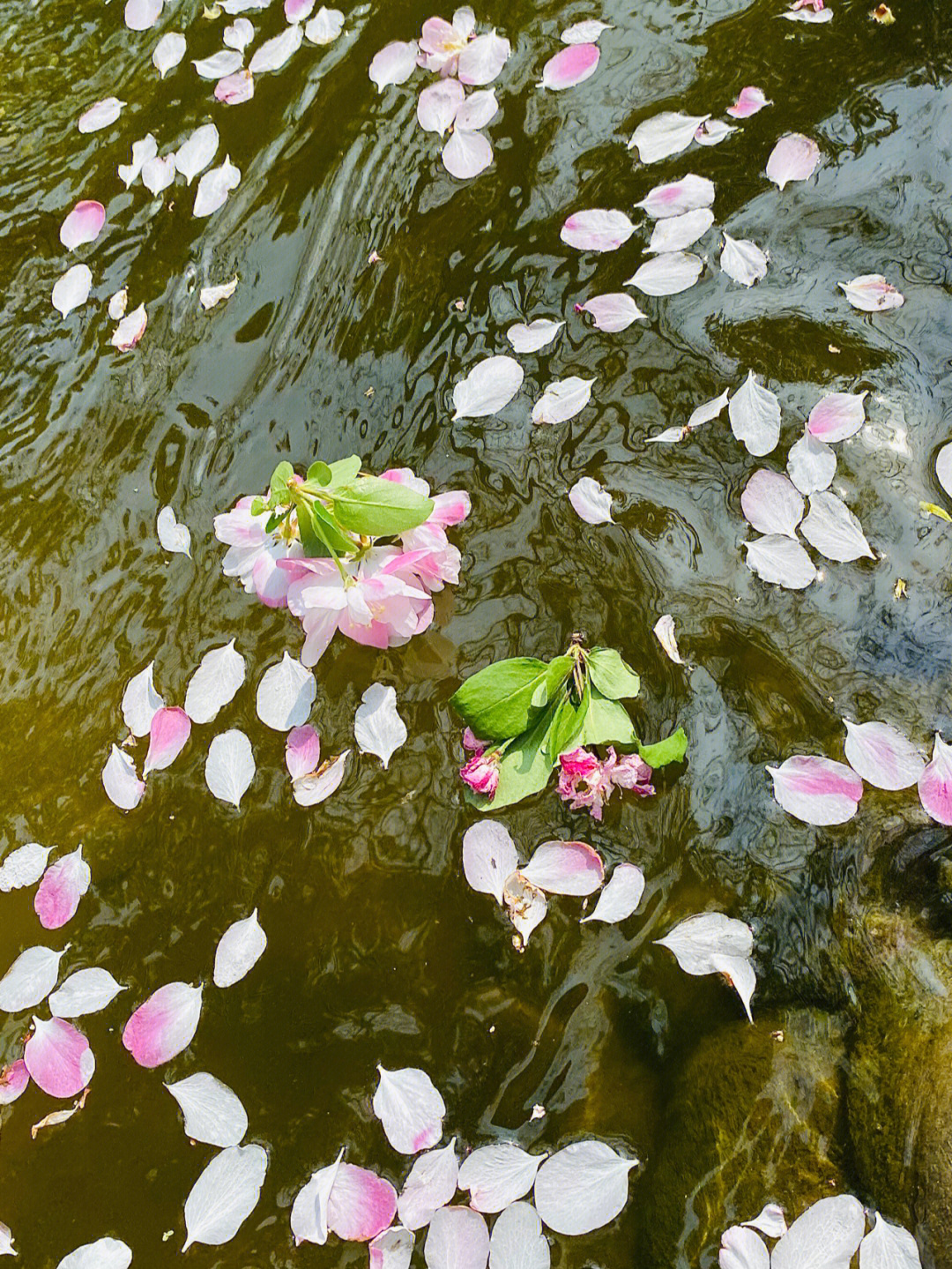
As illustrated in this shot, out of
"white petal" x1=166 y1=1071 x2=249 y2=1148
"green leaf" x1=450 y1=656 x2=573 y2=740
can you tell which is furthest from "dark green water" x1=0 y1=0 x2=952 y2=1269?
"green leaf" x1=450 y1=656 x2=573 y2=740

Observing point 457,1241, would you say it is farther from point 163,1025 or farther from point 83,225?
point 83,225

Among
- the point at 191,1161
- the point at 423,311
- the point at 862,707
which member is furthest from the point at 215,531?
the point at 862,707

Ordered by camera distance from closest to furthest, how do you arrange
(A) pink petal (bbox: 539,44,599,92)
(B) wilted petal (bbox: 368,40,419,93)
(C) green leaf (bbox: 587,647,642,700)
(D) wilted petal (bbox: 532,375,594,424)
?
(C) green leaf (bbox: 587,647,642,700) → (D) wilted petal (bbox: 532,375,594,424) → (A) pink petal (bbox: 539,44,599,92) → (B) wilted petal (bbox: 368,40,419,93)

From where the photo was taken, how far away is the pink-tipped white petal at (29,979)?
1.66 m

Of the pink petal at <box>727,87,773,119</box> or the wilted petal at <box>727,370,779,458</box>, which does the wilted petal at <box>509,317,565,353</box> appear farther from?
the pink petal at <box>727,87,773,119</box>

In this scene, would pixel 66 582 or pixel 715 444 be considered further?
pixel 66 582

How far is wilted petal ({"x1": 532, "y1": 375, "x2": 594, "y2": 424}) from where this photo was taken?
1.90 metres

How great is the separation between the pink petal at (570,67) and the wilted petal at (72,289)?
1132mm

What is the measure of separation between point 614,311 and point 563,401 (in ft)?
0.75

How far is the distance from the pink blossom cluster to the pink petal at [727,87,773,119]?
3.46ft

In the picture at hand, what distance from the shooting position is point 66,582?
2.00 metres

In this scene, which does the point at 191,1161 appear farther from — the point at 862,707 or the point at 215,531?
the point at 862,707

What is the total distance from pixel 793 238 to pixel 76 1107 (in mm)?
2037

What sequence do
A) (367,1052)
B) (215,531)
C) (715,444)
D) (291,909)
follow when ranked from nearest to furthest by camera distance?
(367,1052) < (291,909) < (715,444) < (215,531)
